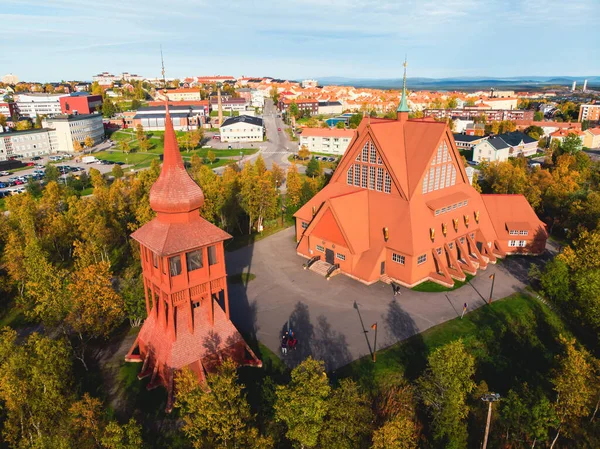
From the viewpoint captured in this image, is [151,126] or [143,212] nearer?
[143,212]

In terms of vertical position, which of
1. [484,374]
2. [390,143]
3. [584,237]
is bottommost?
[484,374]

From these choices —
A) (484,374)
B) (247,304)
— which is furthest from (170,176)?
(484,374)

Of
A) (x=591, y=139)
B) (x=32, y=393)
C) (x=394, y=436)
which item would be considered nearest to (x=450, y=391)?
(x=394, y=436)

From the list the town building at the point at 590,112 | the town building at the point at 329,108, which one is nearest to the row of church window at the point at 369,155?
the town building at the point at 329,108

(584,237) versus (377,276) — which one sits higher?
(584,237)

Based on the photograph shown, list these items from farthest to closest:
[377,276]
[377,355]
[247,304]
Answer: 1. [377,276]
2. [247,304]
3. [377,355]

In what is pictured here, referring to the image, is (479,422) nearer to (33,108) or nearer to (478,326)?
(478,326)

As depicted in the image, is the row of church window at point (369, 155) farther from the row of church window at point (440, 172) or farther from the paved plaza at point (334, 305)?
the paved plaza at point (334, 305)
